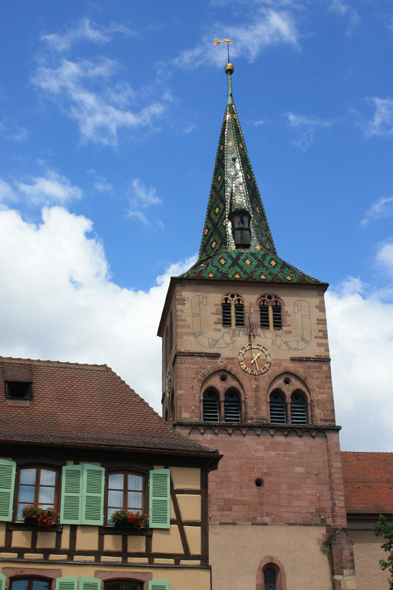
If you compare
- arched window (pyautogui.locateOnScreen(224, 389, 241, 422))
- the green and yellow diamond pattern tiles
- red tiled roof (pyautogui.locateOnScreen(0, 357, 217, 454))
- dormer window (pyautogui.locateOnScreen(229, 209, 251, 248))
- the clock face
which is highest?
dormer window (pyautogui.locateOnScreen(229, 209, 251, 248))

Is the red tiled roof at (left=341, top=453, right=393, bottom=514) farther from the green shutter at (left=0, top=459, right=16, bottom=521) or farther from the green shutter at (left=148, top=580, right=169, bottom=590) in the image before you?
the green shutter at (left=0, top=459, right=16, bottom=521)

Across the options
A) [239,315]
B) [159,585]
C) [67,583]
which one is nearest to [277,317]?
[239,315]

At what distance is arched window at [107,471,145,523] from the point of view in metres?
19.5

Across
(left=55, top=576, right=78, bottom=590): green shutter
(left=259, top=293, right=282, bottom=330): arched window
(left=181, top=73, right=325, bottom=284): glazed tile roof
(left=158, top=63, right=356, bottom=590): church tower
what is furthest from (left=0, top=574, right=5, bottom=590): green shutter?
(left=181, top=73, right=325, bottom=284): glazed tile roof

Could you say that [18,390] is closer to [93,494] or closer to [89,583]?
[93,494]

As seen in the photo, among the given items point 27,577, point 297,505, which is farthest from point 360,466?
point 27,577

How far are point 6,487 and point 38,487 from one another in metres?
0.70

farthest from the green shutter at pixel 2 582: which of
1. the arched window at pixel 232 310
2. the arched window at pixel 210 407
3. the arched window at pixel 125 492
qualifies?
the arched window at pixel 232 310

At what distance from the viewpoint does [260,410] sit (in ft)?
99.7

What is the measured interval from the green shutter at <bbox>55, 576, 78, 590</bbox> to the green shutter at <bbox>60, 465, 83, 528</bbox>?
1141mm

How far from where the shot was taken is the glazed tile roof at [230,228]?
1303 inches

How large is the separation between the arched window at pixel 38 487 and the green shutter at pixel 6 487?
23 centimetres

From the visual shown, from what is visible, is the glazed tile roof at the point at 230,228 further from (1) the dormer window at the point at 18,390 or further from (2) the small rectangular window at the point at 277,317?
(1) the dormer window at the point at 18,390

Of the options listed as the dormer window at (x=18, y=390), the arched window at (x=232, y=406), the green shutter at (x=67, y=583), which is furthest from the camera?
the arched window at (x=232, y=406)
